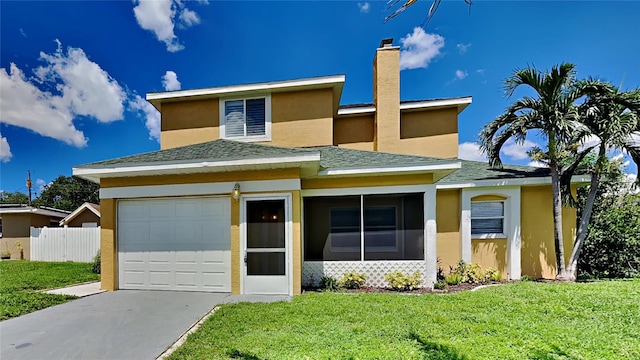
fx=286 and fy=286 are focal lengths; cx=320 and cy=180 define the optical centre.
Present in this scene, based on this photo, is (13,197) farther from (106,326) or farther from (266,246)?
(266,246)

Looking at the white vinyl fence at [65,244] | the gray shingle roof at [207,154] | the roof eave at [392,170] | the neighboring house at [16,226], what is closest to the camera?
the gray shingle roof at [207,154]

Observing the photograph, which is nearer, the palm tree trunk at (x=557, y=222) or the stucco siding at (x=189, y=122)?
the palm tree trunk at (x=557, y=222)

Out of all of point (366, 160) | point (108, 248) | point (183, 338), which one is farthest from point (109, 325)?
point (366, 160)

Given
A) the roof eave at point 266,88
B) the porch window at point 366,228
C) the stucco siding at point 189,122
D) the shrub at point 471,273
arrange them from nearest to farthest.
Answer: the porch window at point 366,228, the shrub at point 471,273, the roof eave at point 266,88, the stucco siding at point 189,122

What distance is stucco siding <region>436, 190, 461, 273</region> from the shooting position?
30.4 feet

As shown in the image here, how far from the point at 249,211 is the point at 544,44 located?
10395 millimetres

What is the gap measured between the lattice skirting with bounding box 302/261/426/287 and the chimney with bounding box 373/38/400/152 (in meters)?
4.97

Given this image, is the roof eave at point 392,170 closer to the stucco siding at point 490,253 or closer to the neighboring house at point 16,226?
the stucco siding at point 490,253

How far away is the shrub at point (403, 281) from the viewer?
7.57 metres

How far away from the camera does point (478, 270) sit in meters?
8.63

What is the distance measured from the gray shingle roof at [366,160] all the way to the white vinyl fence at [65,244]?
1454 centimetres

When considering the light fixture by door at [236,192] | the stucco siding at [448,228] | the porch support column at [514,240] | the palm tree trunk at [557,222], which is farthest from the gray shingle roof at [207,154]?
the palm tree trunk at [557,222]

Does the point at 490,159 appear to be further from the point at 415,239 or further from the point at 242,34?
the point at 242,34

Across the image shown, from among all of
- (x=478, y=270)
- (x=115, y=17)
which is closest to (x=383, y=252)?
(x=478, y=270)
